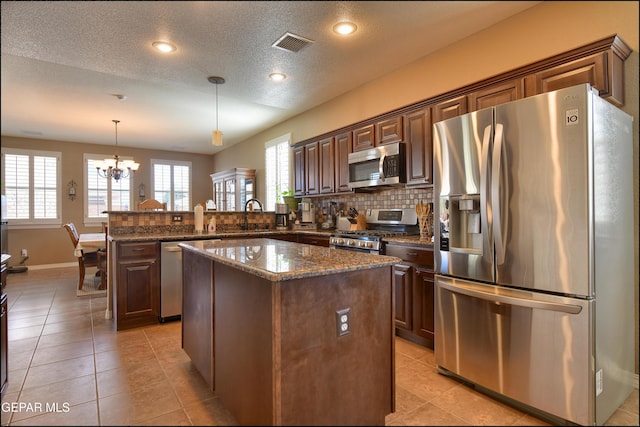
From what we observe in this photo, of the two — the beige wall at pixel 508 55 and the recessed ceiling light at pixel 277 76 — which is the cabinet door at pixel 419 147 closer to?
the beige wall at pixel 508 55

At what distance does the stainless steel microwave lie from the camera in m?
3.33

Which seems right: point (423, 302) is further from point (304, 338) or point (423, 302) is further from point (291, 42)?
point (291, 42)

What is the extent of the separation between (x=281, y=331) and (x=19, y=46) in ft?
10.3

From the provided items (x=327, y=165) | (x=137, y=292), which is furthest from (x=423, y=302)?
(x=137, y=292)

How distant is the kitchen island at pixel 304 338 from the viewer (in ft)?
4.68

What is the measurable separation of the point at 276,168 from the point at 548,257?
4.71 m

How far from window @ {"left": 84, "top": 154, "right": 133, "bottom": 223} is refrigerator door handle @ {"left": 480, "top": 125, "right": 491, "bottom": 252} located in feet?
24.2

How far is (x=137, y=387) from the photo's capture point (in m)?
2.13

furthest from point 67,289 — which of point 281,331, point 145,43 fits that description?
point 281,331

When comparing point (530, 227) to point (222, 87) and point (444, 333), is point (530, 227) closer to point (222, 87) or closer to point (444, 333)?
point (444, 333)

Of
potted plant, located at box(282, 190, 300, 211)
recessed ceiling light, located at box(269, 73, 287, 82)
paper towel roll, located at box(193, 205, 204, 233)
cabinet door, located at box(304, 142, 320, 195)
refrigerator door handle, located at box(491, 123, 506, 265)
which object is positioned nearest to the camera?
refrigerator door handle, located at box(491, 123, 506, 265)

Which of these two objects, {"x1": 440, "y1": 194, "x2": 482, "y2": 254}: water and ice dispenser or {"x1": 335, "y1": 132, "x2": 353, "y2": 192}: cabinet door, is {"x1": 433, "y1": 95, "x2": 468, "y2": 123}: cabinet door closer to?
{"x1": 440, "y1": 194, "x2": 482, "y2": 254}: water and ice dispenser

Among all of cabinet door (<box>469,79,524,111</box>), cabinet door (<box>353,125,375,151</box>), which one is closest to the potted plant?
cabinet door (<box>353,125,375,151</box>)

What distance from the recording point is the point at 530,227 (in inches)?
74.2
